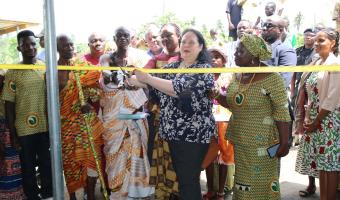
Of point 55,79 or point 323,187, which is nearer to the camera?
point 55,79

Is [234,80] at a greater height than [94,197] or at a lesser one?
greater

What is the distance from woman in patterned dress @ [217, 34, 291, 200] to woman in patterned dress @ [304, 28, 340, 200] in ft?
1.89

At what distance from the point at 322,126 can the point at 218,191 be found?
1.34 meters

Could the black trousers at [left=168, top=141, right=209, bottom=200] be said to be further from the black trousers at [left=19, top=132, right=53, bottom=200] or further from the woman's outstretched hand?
the black trousers at [left=19, top=132, right=53, bottom=200]

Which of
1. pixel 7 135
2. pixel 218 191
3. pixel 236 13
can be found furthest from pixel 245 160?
pixel 236 13

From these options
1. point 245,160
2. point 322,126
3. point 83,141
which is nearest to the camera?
point 245,160

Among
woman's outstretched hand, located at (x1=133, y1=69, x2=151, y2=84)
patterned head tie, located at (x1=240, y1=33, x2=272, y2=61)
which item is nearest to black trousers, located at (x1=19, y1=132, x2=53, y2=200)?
woman's outstretched hand, located at (x1=133, y1=69, x2=151, y2=84)

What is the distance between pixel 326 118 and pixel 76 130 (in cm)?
226

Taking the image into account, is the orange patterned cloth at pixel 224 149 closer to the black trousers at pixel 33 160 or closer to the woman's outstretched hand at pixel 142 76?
the woman's outstretched hand at pixel 142 76

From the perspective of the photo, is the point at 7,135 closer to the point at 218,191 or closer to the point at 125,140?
the point at 125,140

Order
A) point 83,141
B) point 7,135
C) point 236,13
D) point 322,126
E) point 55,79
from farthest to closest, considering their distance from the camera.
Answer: point 236,13 < point 7,135 < point 83,141 < point 322,126 < point 55,79

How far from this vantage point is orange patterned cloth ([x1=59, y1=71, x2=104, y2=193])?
3.77 meters

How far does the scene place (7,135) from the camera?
4.09 meters

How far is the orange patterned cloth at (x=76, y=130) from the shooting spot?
3768 millimetres
